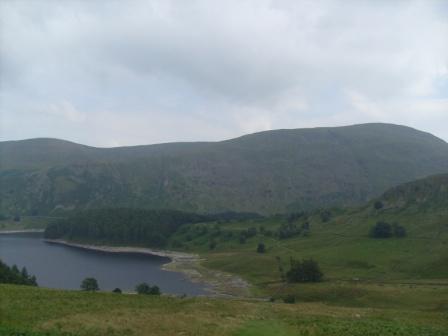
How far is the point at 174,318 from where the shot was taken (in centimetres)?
4178

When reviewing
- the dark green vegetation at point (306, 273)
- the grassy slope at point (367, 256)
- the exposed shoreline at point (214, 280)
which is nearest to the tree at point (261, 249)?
the grassy slope at point (367, 256)

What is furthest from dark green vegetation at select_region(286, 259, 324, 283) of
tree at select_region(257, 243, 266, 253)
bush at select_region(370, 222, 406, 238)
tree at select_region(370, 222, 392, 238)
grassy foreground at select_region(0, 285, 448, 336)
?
grassy foreground at select_region(0, 285, 448, 336)

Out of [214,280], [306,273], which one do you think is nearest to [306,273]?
[306,273]

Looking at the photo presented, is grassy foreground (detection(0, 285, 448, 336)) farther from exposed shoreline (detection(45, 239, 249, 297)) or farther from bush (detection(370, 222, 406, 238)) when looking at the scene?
bush (detection(370, 222, 406, 238))

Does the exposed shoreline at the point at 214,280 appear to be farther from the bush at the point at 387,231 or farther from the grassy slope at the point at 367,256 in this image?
the bush at the point at 387,231

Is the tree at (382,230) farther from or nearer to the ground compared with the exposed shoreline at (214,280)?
farther from the ground

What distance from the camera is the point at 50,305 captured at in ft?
148

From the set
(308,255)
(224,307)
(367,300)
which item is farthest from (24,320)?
(308,255)

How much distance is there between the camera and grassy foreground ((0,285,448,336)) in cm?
3696

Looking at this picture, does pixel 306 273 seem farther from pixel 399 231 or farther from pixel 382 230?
pixel 399 231

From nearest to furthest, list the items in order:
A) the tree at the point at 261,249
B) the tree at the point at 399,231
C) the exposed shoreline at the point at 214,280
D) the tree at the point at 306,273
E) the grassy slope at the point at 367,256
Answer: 1. the tree at the point at 306,273
2. the grassy slope at the point at 367,256
3. the exposed shoreline at the point at 214,280
4. the tree at the point at 399,231
5. the tree at the point at 261,249

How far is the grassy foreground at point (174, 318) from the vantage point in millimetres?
36963

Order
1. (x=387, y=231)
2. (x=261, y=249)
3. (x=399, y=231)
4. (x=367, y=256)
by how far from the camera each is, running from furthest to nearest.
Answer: (x=261, y=249)
(x=387, y=231)
(x=399, y=231)
(x=367, y=256)

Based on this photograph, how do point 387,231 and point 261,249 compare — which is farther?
point 261,249
